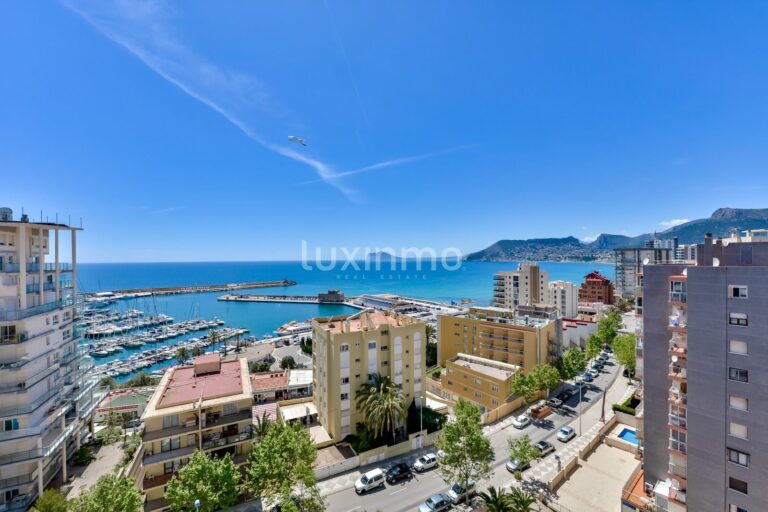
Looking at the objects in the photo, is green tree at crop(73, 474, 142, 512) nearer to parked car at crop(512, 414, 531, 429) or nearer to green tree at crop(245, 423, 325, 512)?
green tree at crop(245, 423, 325, 512)

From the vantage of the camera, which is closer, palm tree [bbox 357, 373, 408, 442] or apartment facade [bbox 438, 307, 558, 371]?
palm tree [bbox 357, 373, 408, 442]

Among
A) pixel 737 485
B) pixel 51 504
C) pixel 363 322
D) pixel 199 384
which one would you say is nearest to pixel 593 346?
pixel 737 485

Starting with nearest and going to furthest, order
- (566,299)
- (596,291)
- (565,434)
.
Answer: (565,434)
(566,299)
(596,291)

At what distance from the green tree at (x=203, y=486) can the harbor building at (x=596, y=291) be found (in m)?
97.8

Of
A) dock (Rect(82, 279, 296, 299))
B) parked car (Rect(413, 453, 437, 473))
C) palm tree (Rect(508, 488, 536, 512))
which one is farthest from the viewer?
dock (Rect(82, 279, 296, 299))

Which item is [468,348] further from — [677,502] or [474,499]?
[677,502]

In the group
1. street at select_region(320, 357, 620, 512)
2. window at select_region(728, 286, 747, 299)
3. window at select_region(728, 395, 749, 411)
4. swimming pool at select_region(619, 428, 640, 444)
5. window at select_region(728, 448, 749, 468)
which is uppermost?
window at select_region(728, 286, 747, 299)

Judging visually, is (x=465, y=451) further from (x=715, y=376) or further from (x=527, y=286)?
(x=527, y=286)

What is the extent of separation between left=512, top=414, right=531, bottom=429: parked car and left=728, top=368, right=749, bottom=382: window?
1987 centimetres

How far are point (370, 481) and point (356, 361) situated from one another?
913 centimetres

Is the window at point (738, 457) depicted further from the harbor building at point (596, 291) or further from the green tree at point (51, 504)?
the harbor building at point (596, 291)

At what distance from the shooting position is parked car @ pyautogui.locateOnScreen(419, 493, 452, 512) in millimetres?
19922

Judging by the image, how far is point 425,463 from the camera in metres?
24.7

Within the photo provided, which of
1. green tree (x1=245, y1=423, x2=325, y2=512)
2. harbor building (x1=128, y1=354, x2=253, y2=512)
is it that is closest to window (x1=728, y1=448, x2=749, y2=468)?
green tree (x1=245, y1=423, x2=325, y2=512)
